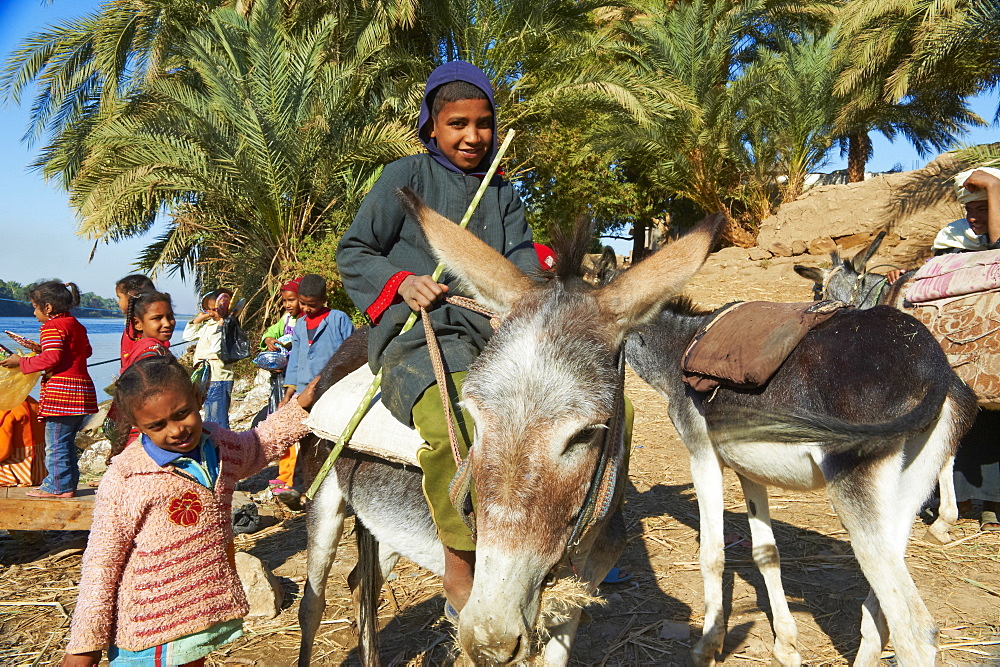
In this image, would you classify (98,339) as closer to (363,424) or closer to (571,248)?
(363,424)

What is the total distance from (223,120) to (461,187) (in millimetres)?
10400

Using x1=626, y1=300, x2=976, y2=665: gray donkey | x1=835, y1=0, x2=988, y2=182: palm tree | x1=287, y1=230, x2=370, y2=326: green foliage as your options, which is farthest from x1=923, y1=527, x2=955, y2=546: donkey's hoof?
x1=287, y1=230, x2=370, y2=326: green foliage

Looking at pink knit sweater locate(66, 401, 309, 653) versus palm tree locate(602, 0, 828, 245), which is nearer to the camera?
pink knit sweater locate(66, 401, 309, 653)

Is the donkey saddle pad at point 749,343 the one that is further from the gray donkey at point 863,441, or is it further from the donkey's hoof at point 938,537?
the donkey's hoof at point 938,537

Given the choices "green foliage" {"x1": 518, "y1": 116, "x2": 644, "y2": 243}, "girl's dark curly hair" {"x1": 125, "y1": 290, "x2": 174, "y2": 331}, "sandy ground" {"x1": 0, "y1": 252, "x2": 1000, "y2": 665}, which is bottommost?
"sandy ground" {"x1": 0, "y1": 252, "x2": 1000, "y2": 665}

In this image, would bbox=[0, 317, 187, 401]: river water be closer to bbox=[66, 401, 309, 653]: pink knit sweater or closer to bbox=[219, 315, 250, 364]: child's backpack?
bbox=[219, 315, 250, 364]: child's backpack

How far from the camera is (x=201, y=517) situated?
2490 mm

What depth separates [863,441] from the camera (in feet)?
9.09

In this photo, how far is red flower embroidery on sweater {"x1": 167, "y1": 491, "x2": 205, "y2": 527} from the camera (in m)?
2.42

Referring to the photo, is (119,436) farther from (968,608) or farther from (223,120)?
(223,120)

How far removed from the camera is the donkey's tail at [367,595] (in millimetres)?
3338

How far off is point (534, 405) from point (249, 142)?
1103 cm

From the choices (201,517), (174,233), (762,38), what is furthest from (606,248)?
(762,38)

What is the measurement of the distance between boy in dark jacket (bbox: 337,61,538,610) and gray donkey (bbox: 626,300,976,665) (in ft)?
4.96
